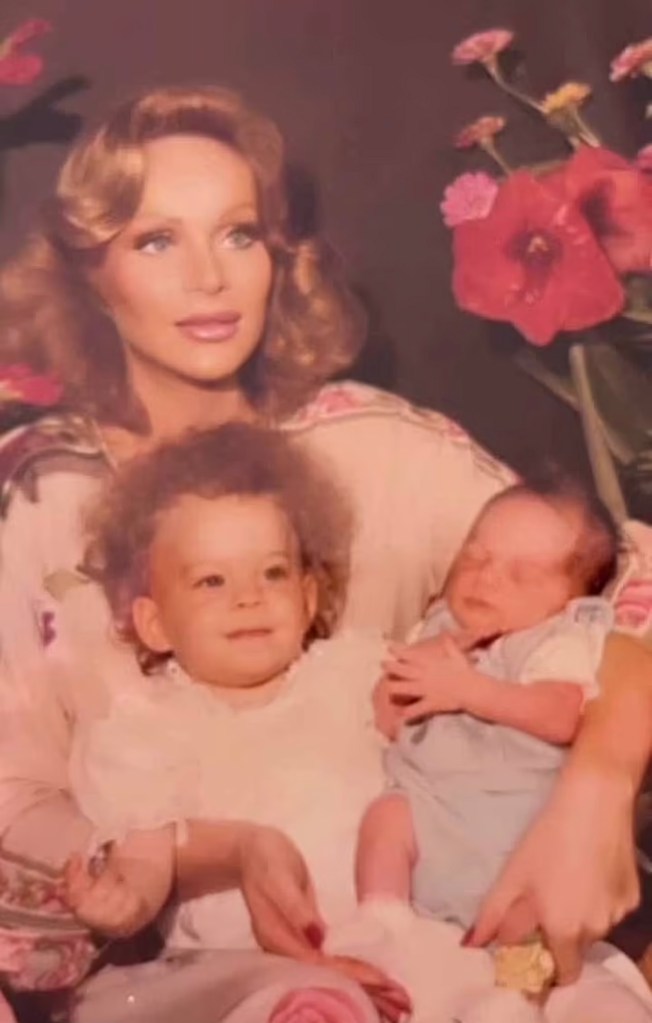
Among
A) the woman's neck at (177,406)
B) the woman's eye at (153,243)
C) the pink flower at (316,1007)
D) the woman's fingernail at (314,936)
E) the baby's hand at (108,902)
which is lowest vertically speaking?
the pink flower at (316,1007)

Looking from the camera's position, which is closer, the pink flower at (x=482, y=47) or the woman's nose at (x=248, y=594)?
the woman's nose at (x=248, y=594)

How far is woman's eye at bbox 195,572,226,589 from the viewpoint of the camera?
102 centimetres

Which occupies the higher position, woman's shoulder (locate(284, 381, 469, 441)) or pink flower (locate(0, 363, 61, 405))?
pink flower (locate(0, 363, 61, 405))

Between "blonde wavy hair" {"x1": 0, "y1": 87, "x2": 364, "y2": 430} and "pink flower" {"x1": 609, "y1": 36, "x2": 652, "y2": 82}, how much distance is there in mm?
239

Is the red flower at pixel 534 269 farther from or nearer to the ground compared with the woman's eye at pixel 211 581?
farther from the ground

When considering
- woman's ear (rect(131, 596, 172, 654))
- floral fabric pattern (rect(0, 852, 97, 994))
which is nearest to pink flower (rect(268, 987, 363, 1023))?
floral fabric pattern (rect(0, 852, 97, 994))

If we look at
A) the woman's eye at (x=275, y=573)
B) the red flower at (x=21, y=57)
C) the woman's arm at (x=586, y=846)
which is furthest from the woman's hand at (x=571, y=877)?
the red flower at (x=21, y=57)

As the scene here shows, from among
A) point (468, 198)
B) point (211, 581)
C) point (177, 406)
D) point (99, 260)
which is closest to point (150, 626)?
point (211, 581)

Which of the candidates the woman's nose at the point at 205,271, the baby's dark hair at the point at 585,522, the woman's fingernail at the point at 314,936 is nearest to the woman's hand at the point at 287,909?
the woman's fingernail at the point at 314,936

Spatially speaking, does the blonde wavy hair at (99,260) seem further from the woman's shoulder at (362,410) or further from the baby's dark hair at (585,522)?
the baby's dark hair at (585,522)

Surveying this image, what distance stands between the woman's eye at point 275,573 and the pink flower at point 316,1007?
244 mm

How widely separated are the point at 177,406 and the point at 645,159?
0.36 meters

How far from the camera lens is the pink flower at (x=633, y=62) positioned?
1.15 metres

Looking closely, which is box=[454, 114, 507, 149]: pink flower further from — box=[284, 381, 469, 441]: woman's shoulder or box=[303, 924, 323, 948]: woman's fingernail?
box=[303, 924, 323, 948]: woman's fingernail
